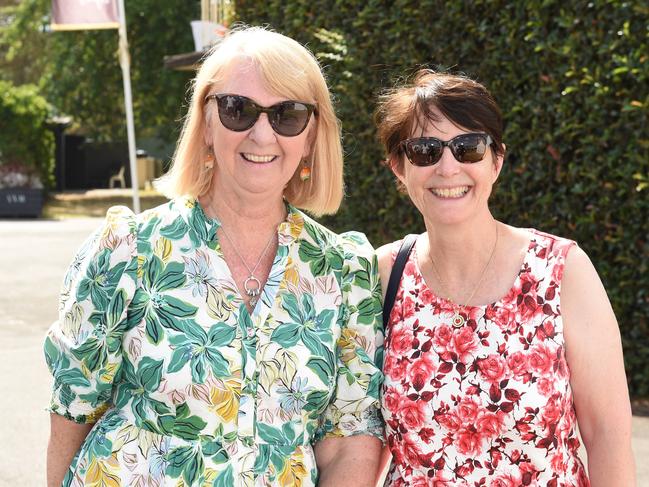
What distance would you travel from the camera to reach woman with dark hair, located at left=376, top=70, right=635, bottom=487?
96.7 inches

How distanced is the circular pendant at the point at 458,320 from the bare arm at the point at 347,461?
15.1 inches

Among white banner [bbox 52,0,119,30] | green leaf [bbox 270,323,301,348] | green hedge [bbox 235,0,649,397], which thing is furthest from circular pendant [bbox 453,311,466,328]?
white banner [bbox 52,0,119,30]

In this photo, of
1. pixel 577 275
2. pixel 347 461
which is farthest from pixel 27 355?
pixel 577 275

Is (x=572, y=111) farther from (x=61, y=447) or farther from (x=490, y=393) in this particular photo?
(x=61, y=447)

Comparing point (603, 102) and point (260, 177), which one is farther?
point (603, 102)

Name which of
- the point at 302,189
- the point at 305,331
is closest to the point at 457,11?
the point at 302,189

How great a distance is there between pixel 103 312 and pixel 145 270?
146 mm

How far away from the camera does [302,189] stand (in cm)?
275

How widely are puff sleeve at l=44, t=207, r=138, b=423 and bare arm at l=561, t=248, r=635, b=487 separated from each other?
3.76 feet

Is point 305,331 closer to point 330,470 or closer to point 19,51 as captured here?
point 330,470

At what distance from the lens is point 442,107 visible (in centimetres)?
260

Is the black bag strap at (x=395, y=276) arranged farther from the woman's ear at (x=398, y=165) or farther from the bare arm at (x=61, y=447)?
the bare arm at (x=61, y=447)

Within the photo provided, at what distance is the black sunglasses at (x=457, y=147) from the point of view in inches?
101

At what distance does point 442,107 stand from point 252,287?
0.72 m
